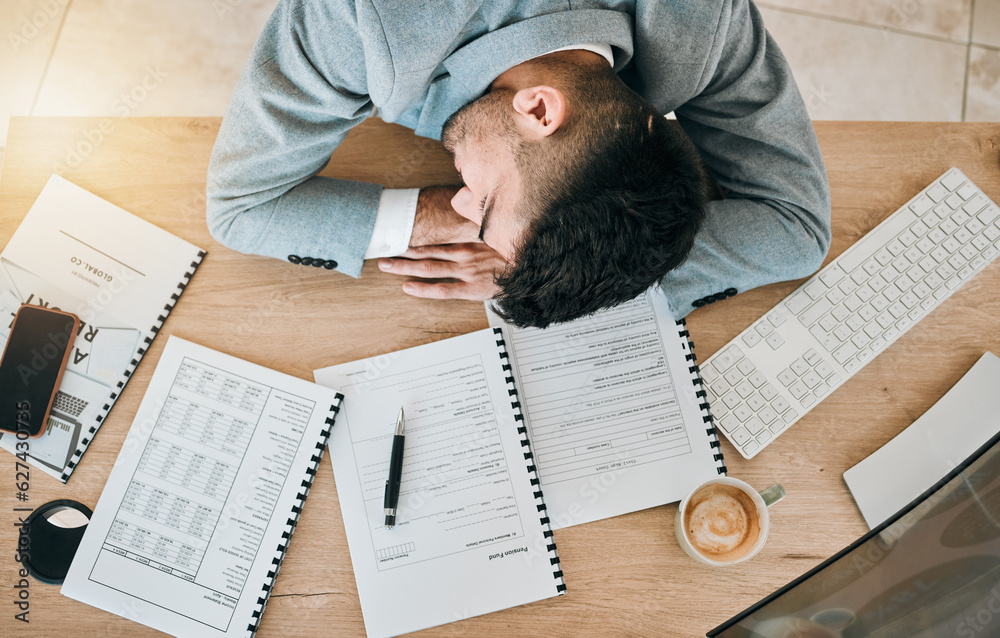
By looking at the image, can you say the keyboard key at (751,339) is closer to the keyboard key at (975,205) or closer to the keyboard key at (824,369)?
the keyboard key at (824,369)

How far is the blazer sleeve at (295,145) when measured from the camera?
0.83 m

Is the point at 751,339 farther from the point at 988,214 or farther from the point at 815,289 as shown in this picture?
the point at 988,214

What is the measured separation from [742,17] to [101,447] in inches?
45.8

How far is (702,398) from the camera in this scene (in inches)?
37.4

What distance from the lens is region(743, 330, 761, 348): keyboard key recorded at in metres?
0.97

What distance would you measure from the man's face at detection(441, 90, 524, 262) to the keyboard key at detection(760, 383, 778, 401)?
1.55 feet

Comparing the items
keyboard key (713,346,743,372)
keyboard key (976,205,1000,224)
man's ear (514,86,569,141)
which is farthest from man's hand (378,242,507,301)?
keyboard key (976,205,1000,224)

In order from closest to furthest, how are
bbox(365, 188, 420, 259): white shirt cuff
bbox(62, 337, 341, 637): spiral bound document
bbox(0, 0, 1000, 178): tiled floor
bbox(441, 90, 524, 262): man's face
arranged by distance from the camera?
bbox(441, 90, 524, 262): man's face → bbox(62, 337, 341, 637): spiral bound document → bbox(365, 188, 420, 259): white shirt cuff → bbox(0, 0, 1000, 178): tiled floor

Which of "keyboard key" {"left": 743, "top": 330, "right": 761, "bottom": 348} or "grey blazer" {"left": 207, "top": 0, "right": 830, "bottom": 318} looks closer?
"grey blazer" {"left": 207, "top": 0, "right": 830, "bottom": 318}

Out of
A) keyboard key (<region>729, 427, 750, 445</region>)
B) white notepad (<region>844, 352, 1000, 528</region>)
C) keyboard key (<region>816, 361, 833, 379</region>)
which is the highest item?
keyboard key (<region>816, 361, 833, 379</region>)

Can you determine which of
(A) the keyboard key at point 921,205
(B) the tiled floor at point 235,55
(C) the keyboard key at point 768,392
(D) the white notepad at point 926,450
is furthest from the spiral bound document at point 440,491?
(B) the tiled floor at point 235,55

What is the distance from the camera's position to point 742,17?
37.1 inches

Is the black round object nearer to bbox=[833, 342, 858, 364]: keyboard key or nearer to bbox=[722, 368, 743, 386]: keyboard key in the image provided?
bbox=[722, 368, 743, 386]: keyboard key

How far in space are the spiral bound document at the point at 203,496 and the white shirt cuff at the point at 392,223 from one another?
24 cm
